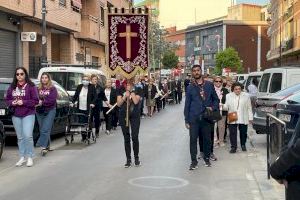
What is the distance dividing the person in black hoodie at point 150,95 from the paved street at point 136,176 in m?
12.2

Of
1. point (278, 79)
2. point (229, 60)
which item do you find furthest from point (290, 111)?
point (229, 60)

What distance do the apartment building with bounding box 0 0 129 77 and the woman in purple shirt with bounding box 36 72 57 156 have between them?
9271 mm

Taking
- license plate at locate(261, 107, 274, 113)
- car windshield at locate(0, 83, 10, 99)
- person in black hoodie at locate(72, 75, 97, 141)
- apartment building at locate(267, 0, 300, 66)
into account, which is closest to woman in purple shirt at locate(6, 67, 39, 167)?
car windshield at locate(0, 83, 10, 99)

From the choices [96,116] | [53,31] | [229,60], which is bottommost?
[96,116]

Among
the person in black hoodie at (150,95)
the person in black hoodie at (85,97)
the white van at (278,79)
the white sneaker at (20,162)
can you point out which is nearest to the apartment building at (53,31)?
the person in black hoodie at (150,95)

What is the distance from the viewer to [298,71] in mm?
14906

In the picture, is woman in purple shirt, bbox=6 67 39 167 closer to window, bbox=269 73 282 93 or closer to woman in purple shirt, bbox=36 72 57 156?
woman in purple shirt, bbox=36 72 57 156

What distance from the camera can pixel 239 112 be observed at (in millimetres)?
12391

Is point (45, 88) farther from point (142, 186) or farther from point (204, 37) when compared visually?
point (204, 37)

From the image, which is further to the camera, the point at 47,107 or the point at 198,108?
the point at 47,107

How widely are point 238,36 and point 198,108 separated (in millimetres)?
95583

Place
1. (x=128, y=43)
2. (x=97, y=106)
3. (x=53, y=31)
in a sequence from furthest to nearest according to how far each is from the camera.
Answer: (x=53, y=31) < (x=97, y=106) < (x=128, y=43)

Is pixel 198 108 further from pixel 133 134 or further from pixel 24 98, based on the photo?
pixel 24 98

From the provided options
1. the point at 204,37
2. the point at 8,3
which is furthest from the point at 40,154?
the point at 204,37
